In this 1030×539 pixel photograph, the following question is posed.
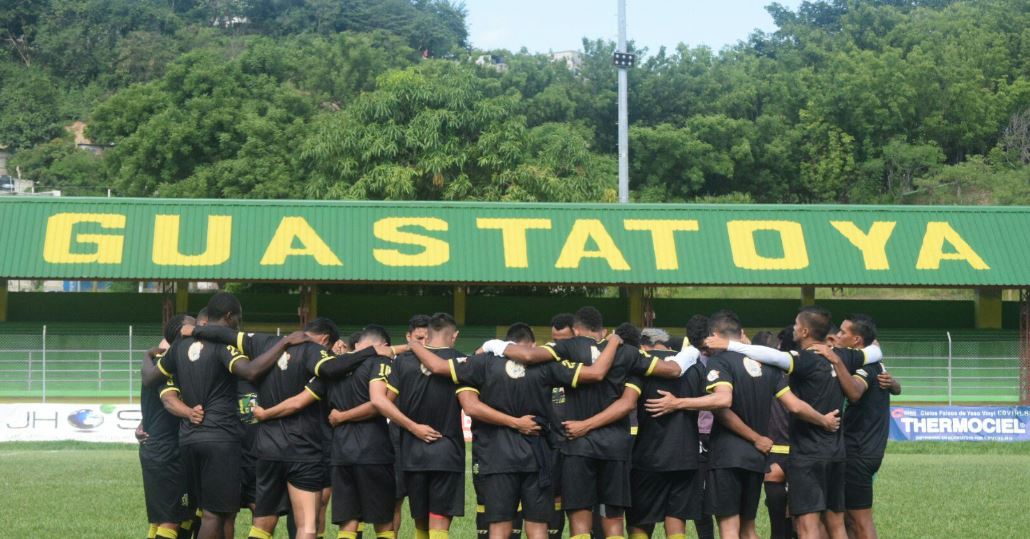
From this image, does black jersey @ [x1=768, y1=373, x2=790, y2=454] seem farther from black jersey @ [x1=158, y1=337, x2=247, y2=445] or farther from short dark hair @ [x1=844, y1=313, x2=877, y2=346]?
black jersey @ [x1=158, y1=337, x2=247, y2=445]

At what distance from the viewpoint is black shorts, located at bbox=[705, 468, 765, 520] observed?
1022cm

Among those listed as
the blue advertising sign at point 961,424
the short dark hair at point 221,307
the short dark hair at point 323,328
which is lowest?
the blue advertising sign at point 961,424

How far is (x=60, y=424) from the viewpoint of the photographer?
86.6 feet

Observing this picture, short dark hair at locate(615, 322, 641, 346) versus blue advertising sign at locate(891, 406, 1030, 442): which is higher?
short dark hair at locate(615, 322, 641, 346)

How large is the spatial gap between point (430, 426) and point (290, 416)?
1171 millimetres

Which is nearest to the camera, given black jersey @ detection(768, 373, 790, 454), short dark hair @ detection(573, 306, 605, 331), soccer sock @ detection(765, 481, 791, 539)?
short dark hair @ detection(573, 306, 605, 331)

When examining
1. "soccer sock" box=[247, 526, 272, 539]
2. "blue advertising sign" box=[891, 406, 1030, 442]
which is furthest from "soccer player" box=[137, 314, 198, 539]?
"blue advertising sign" box=[891, 406, 1030, 442]

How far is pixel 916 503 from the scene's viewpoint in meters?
16.6

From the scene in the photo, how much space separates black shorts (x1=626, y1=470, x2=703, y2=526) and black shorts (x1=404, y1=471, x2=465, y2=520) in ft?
4.59

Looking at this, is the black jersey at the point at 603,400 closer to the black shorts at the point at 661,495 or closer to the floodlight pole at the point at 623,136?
the black shorts at the point at 661,495

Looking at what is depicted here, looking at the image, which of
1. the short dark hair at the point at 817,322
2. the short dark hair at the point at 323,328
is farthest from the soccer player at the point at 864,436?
the short dark hair at the point at 323,328

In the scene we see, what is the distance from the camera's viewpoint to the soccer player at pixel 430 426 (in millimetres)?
9977

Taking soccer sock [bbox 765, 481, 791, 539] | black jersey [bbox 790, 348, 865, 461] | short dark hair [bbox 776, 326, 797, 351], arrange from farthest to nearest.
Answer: short dark hair [bbox 776, 326, 797, 351], soccer sock [bbox 765, 481, 791, 539], black jersey [bbox 790, 348, 865, 461]

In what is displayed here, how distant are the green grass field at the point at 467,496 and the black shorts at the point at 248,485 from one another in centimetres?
258
